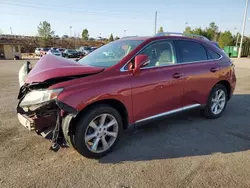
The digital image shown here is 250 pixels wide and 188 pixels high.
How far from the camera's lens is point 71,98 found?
2.75 metres

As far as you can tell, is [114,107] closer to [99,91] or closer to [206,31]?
[99,91]

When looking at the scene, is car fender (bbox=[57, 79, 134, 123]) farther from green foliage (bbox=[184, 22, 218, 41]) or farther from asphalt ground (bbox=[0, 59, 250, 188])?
green foliage (bbox=[184, 22, 218, 41])

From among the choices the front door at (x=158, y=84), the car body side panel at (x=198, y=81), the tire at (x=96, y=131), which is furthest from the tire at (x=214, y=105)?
the tire at (x=96, y=131)

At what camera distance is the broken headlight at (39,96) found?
8.96ft

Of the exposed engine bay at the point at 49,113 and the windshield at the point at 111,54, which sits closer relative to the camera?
the exposed engine bay at the point at 49,113

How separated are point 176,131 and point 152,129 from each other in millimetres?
463

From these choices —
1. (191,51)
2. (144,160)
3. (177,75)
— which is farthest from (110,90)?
(191,51)

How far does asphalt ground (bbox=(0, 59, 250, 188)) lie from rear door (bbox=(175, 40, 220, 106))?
66 cm

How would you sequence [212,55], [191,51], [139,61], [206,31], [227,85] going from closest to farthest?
[139,61], [191,51], [212,55], [227,85], [206,31]

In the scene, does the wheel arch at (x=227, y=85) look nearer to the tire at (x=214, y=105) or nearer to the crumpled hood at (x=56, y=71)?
the tire at (x=214, y=105)

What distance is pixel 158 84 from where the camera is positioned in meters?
3.61

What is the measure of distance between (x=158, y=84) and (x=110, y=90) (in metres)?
0.96

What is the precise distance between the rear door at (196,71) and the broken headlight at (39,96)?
242 centimetres

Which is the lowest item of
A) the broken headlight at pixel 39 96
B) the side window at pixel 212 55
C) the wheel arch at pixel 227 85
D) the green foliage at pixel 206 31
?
the wheel arch at pixel 227 85
